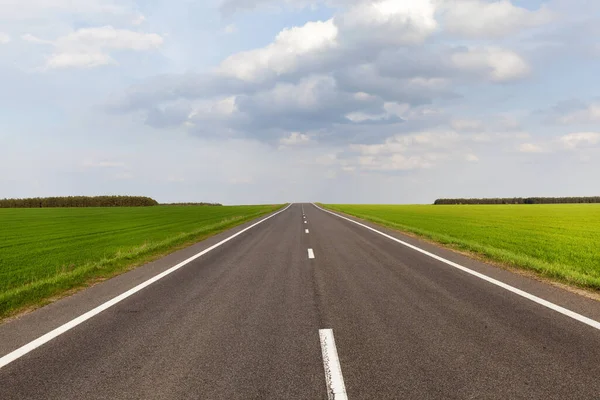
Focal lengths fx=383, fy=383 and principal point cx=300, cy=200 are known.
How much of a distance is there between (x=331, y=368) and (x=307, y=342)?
0.78 meters

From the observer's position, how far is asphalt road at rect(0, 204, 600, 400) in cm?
355

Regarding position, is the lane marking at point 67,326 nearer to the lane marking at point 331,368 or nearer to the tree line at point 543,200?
the lane marking at point 331,368

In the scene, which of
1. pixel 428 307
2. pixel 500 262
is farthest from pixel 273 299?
pixel 500 262

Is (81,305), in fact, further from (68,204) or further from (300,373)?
(68,204)

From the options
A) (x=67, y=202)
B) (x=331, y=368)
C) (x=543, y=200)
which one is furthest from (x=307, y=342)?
(x=543, y=200)

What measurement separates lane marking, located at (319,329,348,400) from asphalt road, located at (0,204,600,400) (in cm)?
5

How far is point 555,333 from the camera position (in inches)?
191

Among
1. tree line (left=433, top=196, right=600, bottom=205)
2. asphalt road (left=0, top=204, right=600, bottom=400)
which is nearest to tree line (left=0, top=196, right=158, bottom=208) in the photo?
asphalt road (left=0, top=204, right=600, bottom=400)

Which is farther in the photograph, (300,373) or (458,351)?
(458,351)

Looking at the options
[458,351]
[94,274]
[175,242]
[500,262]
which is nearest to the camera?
[458,351]

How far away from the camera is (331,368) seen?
3.89m

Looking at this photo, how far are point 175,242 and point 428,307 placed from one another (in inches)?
492

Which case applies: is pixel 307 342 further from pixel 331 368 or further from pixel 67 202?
pixel 67 202

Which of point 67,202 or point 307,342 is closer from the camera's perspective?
point 307,342
